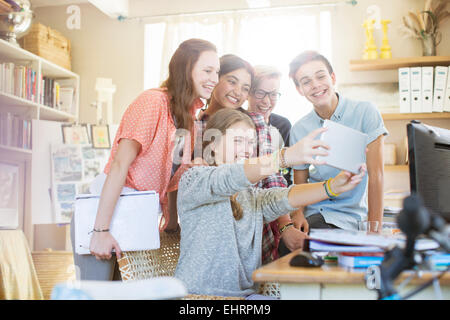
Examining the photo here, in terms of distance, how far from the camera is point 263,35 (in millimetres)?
3162

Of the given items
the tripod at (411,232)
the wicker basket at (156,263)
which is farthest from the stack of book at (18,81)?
the tripod at (411,232)

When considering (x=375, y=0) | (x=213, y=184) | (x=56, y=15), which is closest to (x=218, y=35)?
(x=375, y=0)

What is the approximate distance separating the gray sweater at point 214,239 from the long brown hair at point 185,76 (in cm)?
35

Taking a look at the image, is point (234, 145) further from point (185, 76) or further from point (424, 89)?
point (424, 89)

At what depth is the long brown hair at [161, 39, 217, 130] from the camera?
1408 millimetres

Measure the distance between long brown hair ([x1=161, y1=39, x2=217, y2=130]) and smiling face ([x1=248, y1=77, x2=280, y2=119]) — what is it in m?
0.45

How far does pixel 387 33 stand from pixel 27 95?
2.42 metres

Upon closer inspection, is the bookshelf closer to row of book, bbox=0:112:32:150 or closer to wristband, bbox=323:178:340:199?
row of book, bbox=0:112:32:150

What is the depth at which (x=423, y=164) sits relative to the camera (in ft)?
3.13

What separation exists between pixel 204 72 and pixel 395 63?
69.9 inches

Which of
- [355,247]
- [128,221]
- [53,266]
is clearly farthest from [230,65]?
[53,266]

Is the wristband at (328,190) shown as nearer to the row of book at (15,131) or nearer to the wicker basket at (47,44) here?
the row of book at (15,131)

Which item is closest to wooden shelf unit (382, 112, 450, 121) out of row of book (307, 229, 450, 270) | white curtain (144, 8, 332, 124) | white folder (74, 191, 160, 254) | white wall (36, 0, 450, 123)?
white curtain (144, 8, 332, 124)

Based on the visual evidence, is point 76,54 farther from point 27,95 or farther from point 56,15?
point 27,95
